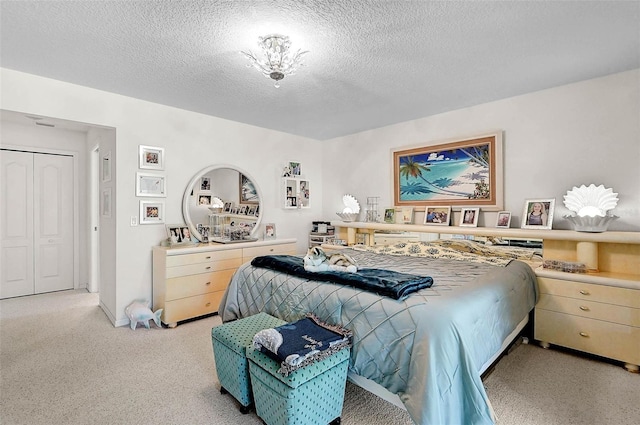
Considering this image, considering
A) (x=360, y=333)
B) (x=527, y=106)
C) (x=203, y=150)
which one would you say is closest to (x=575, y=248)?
(x=527, y=106)

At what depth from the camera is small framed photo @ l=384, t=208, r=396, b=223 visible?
4.25m

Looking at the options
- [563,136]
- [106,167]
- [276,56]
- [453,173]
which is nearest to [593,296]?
[563,136]

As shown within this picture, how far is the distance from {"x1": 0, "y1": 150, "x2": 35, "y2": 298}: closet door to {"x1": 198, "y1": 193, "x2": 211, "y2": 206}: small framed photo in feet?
8.75

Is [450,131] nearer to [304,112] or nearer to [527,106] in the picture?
[527,106]

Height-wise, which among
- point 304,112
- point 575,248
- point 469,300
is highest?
point 304,112

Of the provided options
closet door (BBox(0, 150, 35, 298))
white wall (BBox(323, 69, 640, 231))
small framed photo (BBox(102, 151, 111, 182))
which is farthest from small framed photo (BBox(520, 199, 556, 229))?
closet door (BBox(0, 150, 35, 298))

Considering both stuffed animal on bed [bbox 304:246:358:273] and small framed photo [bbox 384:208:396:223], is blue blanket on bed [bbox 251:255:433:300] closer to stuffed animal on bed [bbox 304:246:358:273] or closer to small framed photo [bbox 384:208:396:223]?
stuffed animal on bed [bbox 304:246:358:273]

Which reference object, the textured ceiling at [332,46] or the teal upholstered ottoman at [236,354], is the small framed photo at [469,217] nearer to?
the textured ceiling at [332,46]

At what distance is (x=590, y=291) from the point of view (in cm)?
254

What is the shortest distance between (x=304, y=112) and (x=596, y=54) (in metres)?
2.68

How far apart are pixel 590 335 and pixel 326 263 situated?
2.22 metres

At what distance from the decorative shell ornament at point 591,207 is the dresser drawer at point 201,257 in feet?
11.3

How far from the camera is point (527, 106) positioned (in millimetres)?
3176

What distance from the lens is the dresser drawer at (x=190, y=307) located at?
130 inches
